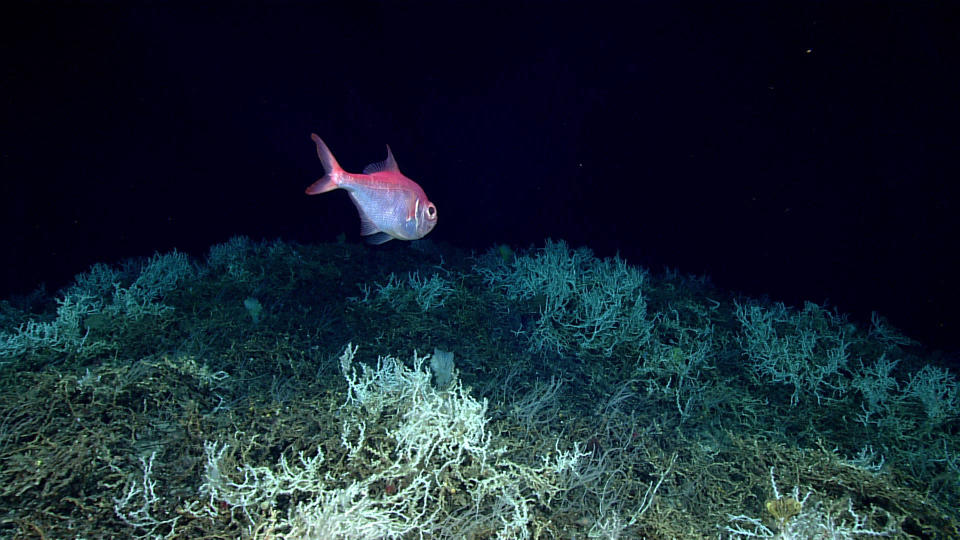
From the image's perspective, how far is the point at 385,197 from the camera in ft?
11.9

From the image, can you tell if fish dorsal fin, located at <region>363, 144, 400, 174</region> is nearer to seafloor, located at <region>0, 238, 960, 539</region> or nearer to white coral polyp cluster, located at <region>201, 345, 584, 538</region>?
seafloor, located at <region>0, 238, 960, 539</region>

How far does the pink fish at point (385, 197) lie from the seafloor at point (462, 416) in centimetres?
107

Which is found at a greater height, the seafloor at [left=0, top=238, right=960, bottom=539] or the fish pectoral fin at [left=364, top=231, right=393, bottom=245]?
the fish pectoral fin at [left=364, top=231, right=393, bottom=245]

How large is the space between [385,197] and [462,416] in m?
1.95

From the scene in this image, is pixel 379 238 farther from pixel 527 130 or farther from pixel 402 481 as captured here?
pixel 527 130

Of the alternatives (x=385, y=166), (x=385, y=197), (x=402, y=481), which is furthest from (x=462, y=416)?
(x=385, y=166)

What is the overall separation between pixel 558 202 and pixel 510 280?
6.54 metres

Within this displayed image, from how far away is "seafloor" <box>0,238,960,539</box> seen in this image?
2.21 meters

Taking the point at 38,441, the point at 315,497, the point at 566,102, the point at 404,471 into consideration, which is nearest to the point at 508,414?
Result: the point at 404,471

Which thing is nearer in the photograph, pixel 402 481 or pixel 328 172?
pixel 402 481

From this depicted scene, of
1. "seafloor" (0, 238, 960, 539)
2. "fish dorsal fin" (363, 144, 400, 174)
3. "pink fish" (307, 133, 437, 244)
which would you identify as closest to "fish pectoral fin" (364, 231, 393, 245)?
"pink fish" (307, 133, 437, 244)

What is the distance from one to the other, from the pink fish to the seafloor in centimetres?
107

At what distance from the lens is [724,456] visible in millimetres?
2959

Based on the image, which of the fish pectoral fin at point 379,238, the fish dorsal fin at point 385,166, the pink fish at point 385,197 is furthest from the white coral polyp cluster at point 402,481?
the fish dorsal fin at point 385,166
